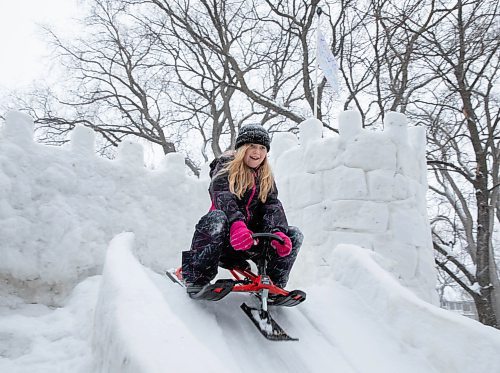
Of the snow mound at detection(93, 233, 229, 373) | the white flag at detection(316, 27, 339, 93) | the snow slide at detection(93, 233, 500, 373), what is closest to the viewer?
the snow mound at detection(93, 233, 229, 373)

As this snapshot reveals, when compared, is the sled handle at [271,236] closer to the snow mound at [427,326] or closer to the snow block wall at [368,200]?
the snow mound at [427,326]

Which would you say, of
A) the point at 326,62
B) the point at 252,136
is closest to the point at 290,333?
the point at 252,136

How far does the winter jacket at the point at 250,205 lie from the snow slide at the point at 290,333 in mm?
529

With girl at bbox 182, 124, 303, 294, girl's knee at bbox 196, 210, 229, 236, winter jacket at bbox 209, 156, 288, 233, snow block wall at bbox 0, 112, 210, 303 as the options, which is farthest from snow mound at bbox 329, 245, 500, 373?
snow block wall at bbox 0, 112, 210, 303

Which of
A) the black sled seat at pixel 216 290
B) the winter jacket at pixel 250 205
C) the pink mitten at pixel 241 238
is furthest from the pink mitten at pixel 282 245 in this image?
the black sled seat at pixel 216 290

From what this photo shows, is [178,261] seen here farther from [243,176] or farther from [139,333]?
[139,333]

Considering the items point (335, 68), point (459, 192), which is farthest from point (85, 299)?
point (459, 192)

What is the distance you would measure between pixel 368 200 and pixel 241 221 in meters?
2.86

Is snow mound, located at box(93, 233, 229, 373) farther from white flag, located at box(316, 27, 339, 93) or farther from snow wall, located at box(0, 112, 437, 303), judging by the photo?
white flag, located at box(316, 27, 339, 93)

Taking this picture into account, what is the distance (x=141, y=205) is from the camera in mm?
5539

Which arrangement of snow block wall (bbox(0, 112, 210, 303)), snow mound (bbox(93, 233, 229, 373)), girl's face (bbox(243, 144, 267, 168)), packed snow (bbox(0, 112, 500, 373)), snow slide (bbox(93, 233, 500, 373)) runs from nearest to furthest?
1. snow mound (bbox(93, 233, 229, 373))
2. snow slide (bbox(93, 233, 500, 373))
3. packed snow (bbox(0, 112, 500, 373))
4. girl's face (bbox(243, 144, 267, 168))
5. snow block wall (bbox(0, 112, 210, 303))

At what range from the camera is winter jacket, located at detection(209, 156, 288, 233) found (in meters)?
2.72

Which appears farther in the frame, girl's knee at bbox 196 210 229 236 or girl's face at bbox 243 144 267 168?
girl's face at bbox 243 144 267 168

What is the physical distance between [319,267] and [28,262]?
3.21 metres
